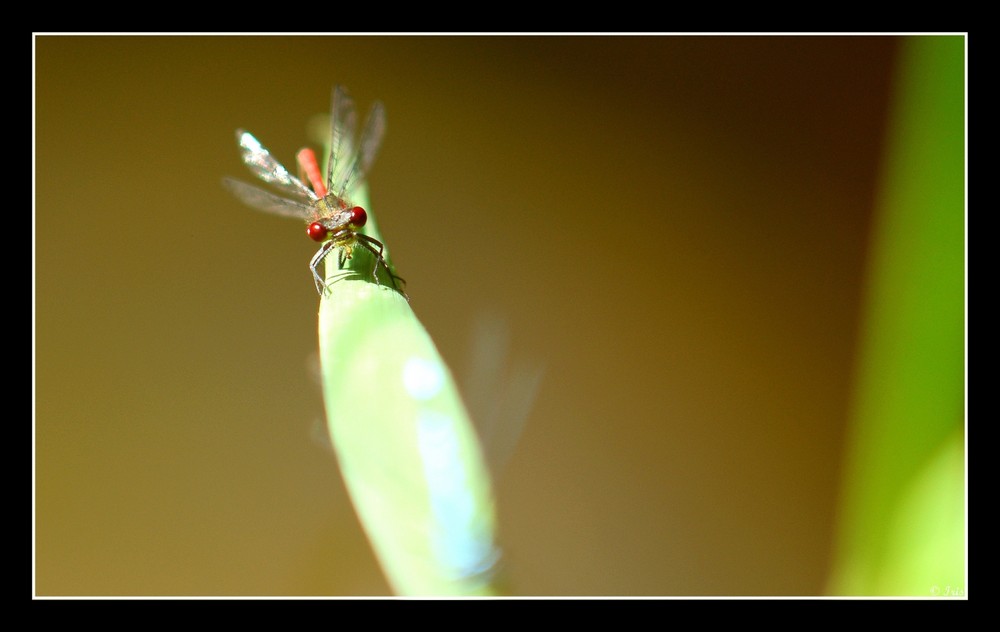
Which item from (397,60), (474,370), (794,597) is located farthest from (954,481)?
(397,60)

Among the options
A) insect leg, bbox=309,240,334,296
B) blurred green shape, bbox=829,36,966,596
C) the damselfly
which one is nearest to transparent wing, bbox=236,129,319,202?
the damselfly

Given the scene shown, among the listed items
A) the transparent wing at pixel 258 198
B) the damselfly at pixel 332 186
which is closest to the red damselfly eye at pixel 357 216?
the damselfly at pixel 332 186

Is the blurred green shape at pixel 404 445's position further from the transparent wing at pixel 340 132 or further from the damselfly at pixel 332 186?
the transparent wing at pixel 340 132

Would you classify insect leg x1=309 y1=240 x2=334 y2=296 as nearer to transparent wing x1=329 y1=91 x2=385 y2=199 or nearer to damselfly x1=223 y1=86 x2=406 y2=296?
damselfly x1=223 y1=86 x2=406 y2=296

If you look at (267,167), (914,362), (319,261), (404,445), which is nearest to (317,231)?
(319,261)

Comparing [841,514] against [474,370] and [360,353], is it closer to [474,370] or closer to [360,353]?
[474,370]
